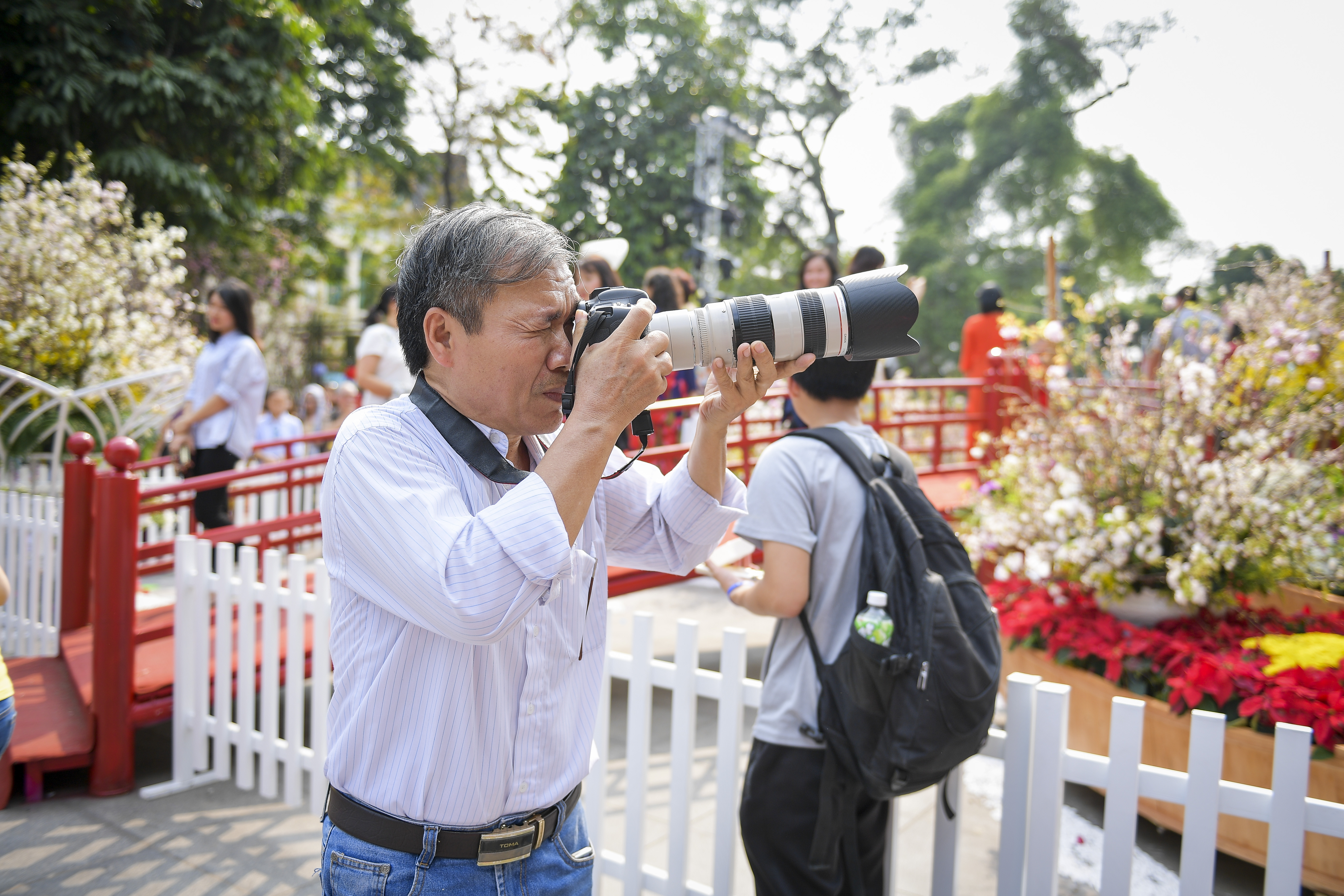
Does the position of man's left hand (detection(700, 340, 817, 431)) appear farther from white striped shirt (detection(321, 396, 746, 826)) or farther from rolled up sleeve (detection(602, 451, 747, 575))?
white striped shirt (detection(321, 396, 746, 826))

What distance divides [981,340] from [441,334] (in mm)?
6656

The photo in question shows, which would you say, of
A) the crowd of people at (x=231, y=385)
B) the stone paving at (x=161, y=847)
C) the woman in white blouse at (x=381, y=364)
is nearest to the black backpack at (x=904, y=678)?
the stone paving at (x=161, y=847)

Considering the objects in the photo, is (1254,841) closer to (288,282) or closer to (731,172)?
(731,172)

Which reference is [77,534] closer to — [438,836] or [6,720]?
[6,720]

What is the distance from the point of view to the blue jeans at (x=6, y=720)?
1.81 metres

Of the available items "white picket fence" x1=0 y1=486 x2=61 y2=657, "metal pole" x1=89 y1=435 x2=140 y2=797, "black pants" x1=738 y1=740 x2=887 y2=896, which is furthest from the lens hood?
"white picket fence" x1=0 y1=486 x2=61 y2=657

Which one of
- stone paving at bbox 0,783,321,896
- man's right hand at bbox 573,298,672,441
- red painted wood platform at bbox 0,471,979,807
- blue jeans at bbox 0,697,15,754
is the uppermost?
man's right hand at bbox 573,298,672,441

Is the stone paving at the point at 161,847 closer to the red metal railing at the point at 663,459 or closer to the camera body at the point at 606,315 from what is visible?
the red metal railing at the point at 663,459

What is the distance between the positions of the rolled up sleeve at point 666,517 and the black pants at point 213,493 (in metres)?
4.04

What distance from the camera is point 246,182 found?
1114 cm

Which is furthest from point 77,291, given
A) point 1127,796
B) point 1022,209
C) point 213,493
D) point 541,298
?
point 1022,209

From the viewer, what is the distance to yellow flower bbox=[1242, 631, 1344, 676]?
2.67 metres

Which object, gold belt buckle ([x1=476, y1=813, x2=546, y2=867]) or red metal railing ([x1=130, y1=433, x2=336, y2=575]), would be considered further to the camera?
red metal railing ([x1=130, y1=433, x2=336, y2=575])

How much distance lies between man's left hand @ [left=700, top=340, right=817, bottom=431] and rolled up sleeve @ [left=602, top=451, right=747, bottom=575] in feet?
0.38
